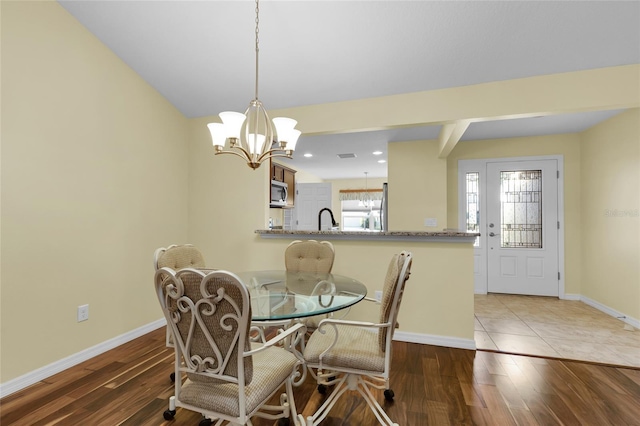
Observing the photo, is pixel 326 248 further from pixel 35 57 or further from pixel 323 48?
pixel 35 57

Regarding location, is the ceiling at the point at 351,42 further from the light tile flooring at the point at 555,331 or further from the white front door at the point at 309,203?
the white front door at the point at 309,203

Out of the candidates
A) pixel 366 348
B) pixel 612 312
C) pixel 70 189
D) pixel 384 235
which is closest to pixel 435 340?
pixel 384 235

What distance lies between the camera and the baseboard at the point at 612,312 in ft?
10.5

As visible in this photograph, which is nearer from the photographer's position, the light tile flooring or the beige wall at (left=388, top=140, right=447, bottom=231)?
the light tile flooring

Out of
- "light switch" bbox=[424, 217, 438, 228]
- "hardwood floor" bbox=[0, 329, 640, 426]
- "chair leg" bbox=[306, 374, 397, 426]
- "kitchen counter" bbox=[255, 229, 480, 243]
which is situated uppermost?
"light switch" bbox=[424, 217, 438, 228]

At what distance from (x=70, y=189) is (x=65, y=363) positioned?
1.28 m

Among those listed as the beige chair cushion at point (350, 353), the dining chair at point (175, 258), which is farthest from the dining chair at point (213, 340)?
the dining chair at point (175, 258)

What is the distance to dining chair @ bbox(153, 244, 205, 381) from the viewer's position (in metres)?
1.91

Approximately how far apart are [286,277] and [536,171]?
Result: 418 cm

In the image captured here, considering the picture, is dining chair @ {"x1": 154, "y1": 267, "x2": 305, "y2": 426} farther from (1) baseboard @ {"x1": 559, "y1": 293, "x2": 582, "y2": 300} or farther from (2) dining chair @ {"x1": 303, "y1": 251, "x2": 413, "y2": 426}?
(1) baseboard @ {"x1": 559, "y1": 293, "x2": 582, "y2": 300}

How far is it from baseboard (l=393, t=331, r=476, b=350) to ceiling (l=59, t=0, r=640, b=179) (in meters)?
2.20

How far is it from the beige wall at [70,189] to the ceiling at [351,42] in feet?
1.10

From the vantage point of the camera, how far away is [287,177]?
578 centimetres

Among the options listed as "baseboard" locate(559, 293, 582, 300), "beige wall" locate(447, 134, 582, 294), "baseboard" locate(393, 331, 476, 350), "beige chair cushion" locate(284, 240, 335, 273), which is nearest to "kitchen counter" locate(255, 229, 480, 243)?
"beige chair cushion" locate(284, 240, 335, 273)
